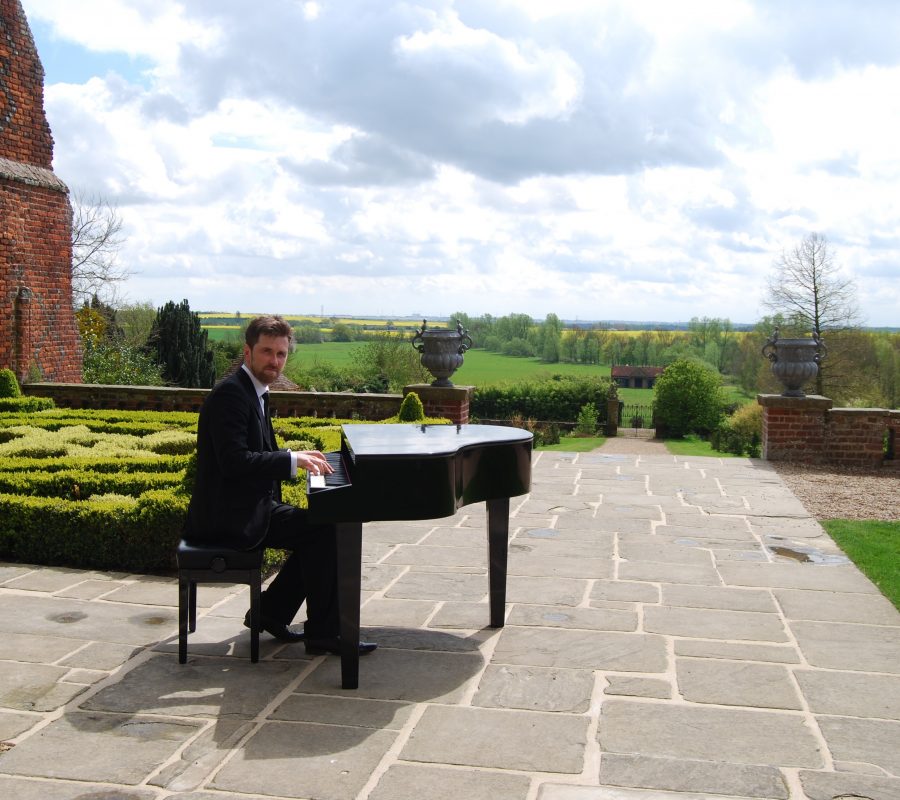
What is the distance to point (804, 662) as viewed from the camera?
435 centimetres

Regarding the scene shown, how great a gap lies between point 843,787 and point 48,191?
1511 centimetres

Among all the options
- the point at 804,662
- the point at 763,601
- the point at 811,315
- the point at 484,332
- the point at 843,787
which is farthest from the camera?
the point at 484,332

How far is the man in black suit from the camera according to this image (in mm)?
4031

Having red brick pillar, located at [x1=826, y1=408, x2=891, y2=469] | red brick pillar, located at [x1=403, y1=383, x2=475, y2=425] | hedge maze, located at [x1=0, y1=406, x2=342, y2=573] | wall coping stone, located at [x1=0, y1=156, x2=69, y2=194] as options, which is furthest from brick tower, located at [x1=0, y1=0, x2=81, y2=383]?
red brick pillar, located at [x1=826, y1=408, x2=891, y2=469]

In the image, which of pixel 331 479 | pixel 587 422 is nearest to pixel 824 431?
pixel 331 479

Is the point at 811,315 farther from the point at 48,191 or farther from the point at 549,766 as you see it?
the point at 549,766

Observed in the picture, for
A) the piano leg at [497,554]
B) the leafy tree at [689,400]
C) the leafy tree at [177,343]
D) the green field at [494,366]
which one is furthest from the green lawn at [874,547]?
the green field at [494,366]

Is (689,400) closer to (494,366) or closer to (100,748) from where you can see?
(494,366)

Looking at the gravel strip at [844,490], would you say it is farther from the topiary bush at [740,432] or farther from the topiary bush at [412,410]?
the topiary bush at [740,432]

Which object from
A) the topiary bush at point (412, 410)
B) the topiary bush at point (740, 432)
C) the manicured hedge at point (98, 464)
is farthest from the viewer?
the topiary bush at point (740, 432)

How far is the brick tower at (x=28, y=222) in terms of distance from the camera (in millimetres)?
14219

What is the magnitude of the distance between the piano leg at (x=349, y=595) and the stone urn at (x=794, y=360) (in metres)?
8.85

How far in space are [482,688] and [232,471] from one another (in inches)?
55.8

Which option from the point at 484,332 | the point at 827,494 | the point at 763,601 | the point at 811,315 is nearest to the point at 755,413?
the point at 811,315
